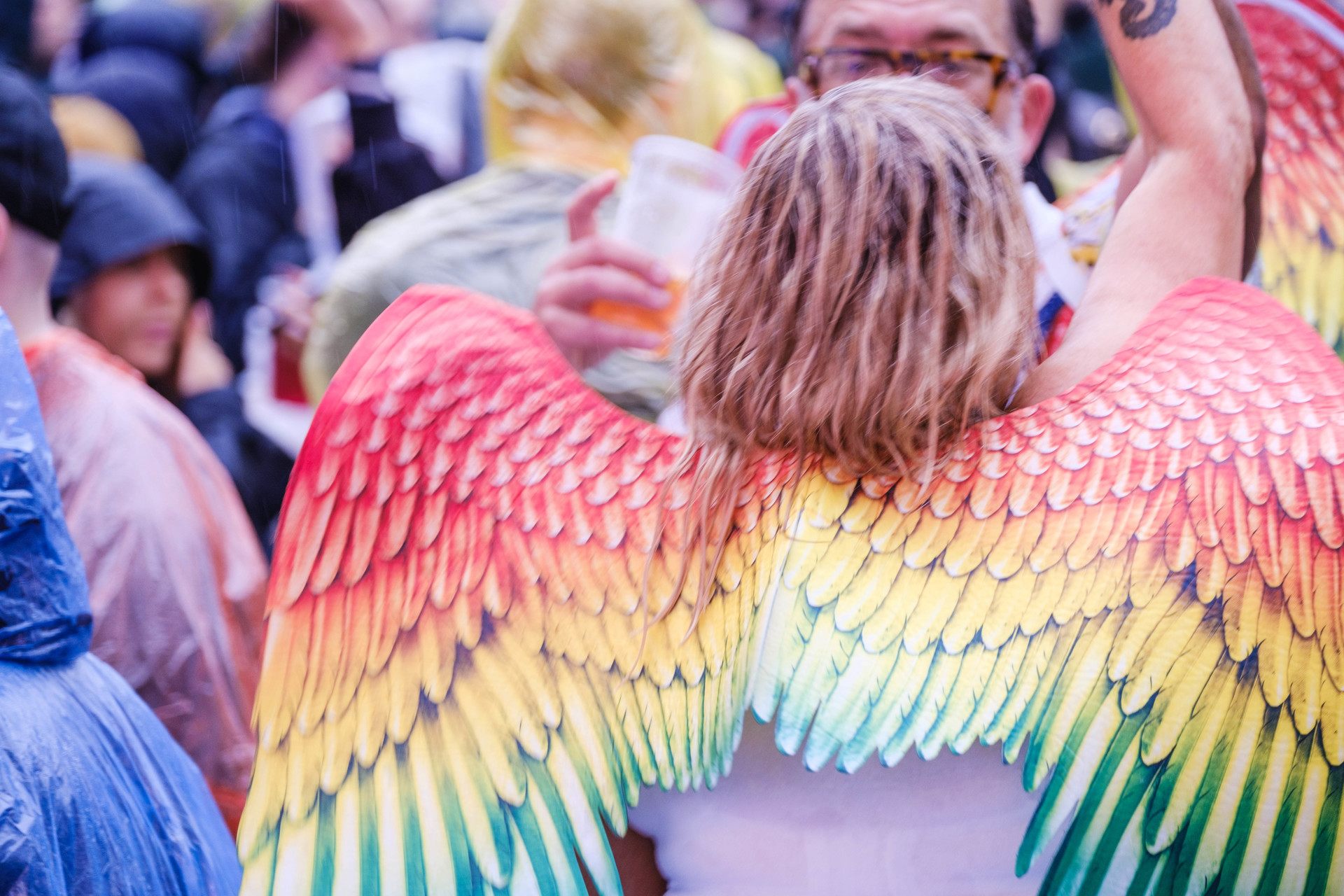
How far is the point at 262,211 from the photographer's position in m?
3.81

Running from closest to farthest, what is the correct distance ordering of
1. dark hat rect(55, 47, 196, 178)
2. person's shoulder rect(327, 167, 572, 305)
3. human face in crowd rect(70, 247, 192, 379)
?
1. person's shoulder rect(327, 167, 572, 305)
2. human face in crowd rect(70, 247, 192, 379)
3. dark hat rect(55, 47, 196, 178)

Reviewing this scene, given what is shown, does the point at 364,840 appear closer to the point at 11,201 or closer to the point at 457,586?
the point at 457,586

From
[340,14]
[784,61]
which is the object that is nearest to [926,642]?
[340,14]

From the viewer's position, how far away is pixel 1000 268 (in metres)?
1.42

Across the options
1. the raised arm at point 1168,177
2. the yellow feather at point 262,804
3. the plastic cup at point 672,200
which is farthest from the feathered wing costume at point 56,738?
the raised arm at point 1168,177

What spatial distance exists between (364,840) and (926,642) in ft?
1.93

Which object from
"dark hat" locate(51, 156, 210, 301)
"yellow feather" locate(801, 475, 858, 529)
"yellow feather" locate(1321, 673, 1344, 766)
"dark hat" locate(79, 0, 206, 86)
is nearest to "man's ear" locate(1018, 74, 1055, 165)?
"yellow feather" locate(801, 475, 858, 529)

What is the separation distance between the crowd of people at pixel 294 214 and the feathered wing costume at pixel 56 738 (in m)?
0.07

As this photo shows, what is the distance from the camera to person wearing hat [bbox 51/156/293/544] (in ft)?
9.98

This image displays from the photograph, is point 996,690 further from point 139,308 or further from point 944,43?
point 139,308

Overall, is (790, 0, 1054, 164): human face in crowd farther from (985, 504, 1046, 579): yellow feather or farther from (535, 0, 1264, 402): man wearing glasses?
(985, 504, 1046, 579): yellow feather

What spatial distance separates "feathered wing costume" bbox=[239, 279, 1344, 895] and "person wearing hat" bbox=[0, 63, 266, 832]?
935 mm

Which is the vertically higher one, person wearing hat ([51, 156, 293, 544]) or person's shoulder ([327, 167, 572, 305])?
person's shoulder ([327, 167, 572, 305])

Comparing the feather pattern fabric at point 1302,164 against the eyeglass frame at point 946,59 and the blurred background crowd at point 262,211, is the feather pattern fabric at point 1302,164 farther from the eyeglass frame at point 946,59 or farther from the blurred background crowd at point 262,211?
the blurred background crowd at point 262,211
